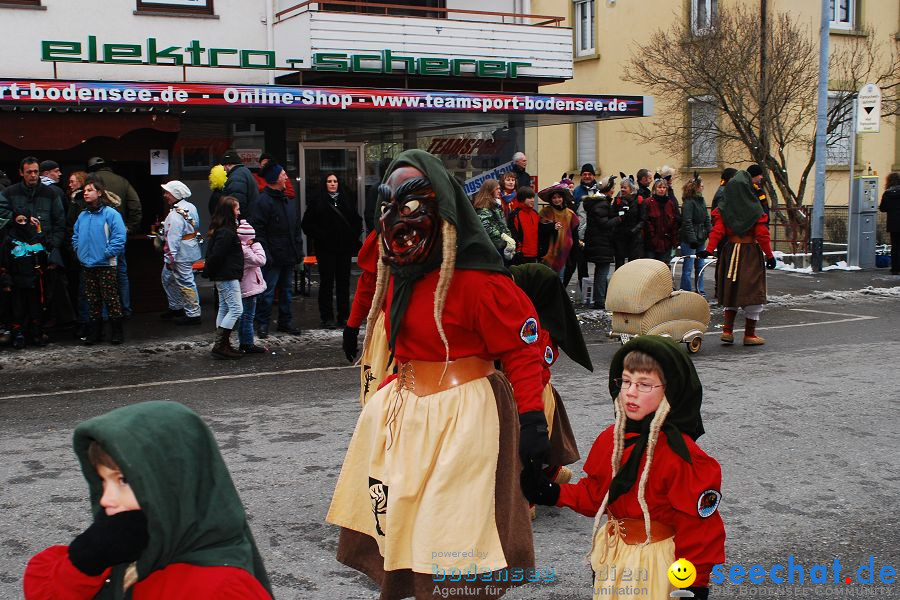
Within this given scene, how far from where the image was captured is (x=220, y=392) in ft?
30.2

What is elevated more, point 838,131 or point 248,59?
point 248,59

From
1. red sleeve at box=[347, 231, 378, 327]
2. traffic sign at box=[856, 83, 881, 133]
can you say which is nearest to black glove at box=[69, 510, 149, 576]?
Answer: red sleeve at box=[347, 231, 378, 327]

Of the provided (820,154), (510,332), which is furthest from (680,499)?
(820,154)

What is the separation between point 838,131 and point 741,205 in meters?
16.7

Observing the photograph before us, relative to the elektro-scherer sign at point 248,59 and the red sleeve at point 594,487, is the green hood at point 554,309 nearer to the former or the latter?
the red sleeve at point 594,487

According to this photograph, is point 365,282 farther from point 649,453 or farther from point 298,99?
point 298,99

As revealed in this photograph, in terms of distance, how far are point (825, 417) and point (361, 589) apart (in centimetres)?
455

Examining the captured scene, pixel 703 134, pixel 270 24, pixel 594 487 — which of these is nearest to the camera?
pixel 594 487

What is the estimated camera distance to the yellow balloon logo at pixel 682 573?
346 cm

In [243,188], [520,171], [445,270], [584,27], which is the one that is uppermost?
[584,27]

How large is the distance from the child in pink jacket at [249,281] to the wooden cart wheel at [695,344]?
14.6 feet

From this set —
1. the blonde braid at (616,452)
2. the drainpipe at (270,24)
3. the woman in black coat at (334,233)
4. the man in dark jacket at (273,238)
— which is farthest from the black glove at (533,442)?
the drainpipe at (270,24)

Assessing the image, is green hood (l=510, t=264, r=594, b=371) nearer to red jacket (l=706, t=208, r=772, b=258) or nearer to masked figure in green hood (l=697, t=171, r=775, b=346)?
masked figure in green hood (l=697, t=171, r=775, b=346)

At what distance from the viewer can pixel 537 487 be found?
140 inches
